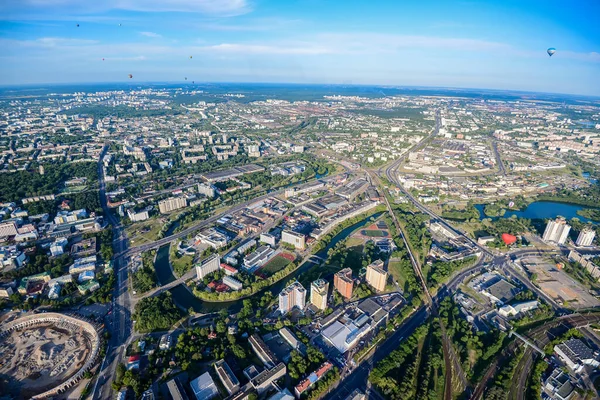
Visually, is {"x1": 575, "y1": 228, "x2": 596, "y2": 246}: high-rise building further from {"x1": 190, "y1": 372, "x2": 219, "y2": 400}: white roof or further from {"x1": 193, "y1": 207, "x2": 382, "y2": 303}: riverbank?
{"x1": 190, "y1": 372, "x2": 219, "y2": 400}: white roof

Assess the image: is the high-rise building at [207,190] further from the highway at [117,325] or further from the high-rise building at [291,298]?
the high-rise building at [291,298]

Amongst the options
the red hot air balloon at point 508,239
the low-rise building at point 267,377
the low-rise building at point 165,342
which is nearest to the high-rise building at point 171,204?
the low-rise building at point 165,342

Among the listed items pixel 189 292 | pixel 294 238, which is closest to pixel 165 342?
pixel 189 292

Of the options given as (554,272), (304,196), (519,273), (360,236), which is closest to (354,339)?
(360,236)

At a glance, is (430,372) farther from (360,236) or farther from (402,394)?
(360,236)

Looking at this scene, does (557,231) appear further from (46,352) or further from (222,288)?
(46,352)

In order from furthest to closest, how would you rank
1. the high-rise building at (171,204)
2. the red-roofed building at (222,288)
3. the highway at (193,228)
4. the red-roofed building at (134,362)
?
the high-rise building at (171,204) → the highway at (193,228) → the red-roofed building at (222,288) → the red-roofed building at (134,362)
